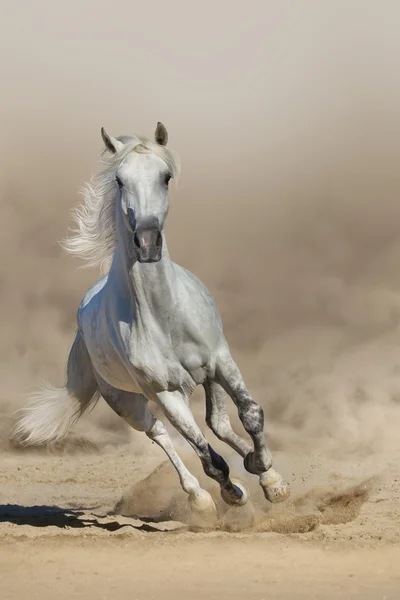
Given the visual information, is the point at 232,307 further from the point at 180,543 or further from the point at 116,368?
the point at 180,543

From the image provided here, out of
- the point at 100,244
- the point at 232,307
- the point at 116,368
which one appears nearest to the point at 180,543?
the point at 116,368

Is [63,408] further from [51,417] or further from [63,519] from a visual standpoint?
[63,519]

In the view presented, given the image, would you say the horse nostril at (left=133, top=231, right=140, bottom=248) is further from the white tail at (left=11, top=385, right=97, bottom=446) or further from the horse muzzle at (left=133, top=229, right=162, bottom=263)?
the white tail at (left=11, top=385, right=97, bottom=446)

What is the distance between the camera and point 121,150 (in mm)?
6684

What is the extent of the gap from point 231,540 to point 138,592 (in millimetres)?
1118

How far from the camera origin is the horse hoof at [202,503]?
23.5ft

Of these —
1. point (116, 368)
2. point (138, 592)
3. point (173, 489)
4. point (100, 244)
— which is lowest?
point (138, 592)

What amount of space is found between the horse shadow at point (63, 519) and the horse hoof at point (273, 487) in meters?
0.97

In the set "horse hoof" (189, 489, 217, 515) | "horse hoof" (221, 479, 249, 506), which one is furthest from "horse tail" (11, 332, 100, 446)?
"horse hoof" (221, 479, 249, 506)

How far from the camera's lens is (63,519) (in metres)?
8.61

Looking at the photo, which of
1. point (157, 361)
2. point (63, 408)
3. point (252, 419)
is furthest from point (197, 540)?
point (63, 408)

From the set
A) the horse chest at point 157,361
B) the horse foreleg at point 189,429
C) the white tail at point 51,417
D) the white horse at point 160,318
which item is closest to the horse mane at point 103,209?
the white horse at point 160,318

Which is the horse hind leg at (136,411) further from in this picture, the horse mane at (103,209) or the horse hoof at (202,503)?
the horse hoof at (202,503)

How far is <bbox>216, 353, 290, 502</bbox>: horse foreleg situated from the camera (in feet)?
22.7
